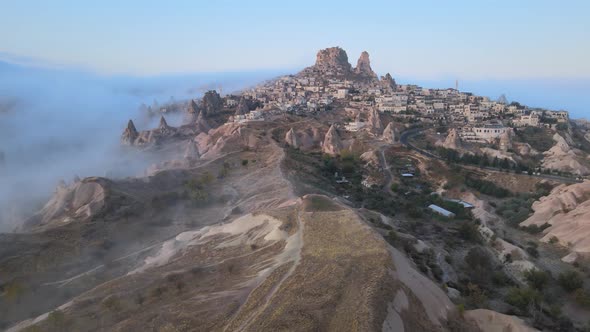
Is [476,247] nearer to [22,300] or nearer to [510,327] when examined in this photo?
[510,327]

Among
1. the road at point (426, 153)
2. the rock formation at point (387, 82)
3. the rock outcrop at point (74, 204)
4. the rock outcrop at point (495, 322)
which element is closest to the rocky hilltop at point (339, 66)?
the rock formation at point (387, 82)

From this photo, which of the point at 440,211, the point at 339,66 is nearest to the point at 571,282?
the point at 440,211

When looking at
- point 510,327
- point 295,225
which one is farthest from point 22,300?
point 510,327

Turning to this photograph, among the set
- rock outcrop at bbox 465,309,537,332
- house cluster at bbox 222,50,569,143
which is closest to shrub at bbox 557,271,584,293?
rock outcrop at bbox 465,309,537,332

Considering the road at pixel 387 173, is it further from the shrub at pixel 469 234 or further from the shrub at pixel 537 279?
the shrub at pixel 537 279

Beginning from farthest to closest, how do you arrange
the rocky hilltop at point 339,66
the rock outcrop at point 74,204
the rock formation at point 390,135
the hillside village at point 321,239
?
the rocky hilltop at point 339,66
the rock formation at point 390,135
the rock outcrop at point 74,204
the hillside village at point 321,239

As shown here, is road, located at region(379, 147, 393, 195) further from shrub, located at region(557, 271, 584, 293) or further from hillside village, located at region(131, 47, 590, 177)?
shrub, located at region(557, 271, 584, 293)

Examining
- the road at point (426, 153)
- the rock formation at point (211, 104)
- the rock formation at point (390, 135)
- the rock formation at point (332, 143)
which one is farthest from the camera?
the rock formation at point (211, 104)
